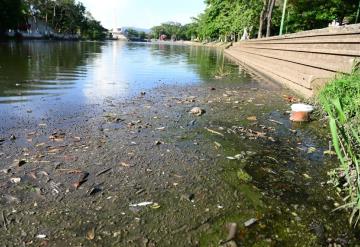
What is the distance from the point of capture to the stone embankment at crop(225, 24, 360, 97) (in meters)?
7.69

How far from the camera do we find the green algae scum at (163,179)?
2910 mm

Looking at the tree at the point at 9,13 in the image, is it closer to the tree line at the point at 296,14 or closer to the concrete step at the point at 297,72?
the tree line at the point at 296,14

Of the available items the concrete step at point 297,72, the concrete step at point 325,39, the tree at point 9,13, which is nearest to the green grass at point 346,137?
the concrete step at point 325,39

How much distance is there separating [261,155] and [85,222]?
2.70 meters

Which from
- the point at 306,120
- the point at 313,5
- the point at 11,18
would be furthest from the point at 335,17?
the point at 11,18

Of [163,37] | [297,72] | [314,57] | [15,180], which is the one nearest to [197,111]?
[15,180]

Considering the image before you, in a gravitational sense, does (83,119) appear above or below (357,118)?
below

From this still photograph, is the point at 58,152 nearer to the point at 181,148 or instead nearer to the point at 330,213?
the point at 181,148

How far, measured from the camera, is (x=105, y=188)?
362 centimetres

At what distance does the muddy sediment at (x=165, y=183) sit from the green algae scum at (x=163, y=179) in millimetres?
13

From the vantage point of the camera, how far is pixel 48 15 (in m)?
93.2

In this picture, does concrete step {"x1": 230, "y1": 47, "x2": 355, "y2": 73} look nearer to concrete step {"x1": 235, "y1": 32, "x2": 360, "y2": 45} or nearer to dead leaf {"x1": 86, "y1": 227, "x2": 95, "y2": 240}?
concrete step {"x1": 235, "y1": 32, "x2": 360, "y2": 45}

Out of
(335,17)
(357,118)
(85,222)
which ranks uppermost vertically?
(335,17)

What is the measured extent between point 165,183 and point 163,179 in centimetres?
11
